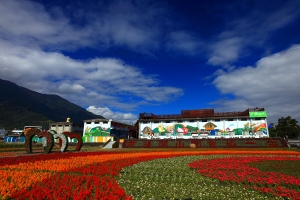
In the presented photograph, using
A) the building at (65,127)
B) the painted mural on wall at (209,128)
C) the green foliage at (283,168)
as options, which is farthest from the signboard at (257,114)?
the building at (65,127)

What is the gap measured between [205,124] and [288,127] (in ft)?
115

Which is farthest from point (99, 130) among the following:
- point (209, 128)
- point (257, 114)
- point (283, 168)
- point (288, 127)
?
point (288, 127)

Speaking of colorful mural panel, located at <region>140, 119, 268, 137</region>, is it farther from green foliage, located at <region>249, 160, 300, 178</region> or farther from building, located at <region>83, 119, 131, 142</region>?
green foliage, located at <region>249, 160, 300, 178</region>

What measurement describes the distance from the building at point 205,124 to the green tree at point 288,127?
25.2 m

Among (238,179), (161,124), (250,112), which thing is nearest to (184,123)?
(161,124)

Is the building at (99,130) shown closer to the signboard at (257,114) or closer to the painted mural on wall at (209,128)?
the painted mural on wall at (209,128)

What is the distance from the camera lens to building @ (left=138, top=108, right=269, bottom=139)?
4962 cm

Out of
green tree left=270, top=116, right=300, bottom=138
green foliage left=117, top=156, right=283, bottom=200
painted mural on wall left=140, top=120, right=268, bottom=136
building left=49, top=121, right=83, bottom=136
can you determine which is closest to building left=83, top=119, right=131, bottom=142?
building left=49, top=121, right=83, bottom=136

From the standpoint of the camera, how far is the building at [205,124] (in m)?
49.6

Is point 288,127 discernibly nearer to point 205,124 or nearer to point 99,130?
point 205,124

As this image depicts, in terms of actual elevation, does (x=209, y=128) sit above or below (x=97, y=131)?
above

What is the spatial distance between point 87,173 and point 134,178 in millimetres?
3090

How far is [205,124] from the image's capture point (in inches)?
2094

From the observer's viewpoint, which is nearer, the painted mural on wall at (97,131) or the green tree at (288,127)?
the painted mural on wall at (97,131)
